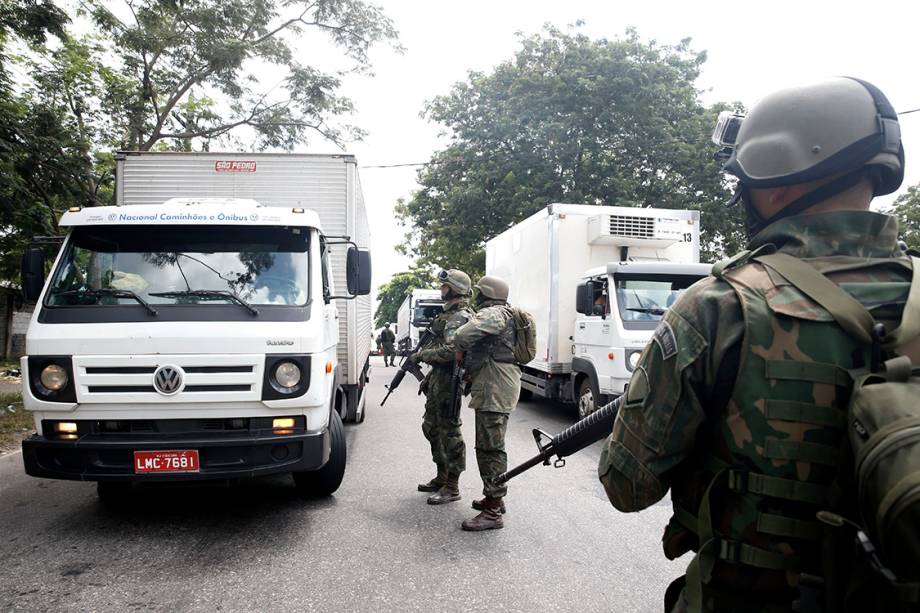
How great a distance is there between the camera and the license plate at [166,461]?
3771 millimetres

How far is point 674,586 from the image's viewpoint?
58.1 inches

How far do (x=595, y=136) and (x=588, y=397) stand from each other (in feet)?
35.1

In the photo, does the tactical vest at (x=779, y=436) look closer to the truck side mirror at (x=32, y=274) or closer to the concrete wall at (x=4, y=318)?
the truck side mirror at (x=32, y=274)

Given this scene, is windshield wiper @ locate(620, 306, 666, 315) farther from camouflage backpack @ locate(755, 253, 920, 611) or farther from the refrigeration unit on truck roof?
camouflage backpack @ locate(755, 253, 920, 611)

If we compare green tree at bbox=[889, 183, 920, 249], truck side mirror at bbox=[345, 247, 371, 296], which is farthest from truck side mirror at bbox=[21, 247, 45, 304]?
green tree at bbox=[889, 183, 920, 249]

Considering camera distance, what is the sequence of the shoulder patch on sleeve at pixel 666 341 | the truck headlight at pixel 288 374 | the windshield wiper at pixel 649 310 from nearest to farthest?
the shoulder patch on sleeve at pixel 666 341
the truck headlight at pixel 288 374
the windshield wiper at pixel 649 310

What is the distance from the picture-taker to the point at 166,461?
379cm

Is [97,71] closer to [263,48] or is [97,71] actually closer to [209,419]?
[263,48]

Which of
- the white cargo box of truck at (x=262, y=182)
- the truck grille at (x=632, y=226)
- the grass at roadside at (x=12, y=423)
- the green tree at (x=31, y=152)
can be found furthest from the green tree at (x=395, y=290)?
the white cargo box of truck at (x=262, y=182)

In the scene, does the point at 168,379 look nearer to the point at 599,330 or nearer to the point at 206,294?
the point at 206,294

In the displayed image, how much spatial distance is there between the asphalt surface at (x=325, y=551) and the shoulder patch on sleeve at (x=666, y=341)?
2277 mm

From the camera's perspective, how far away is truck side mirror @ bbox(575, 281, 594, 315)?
24.3 feet

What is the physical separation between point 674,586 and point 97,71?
13.3 m

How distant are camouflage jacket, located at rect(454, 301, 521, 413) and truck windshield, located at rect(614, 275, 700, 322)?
3.16 meters
